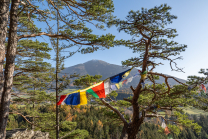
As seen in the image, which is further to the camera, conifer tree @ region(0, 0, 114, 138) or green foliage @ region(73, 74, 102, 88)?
green foliage @ region(73, 74, 102, 88)

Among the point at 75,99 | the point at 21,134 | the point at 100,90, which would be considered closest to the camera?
the point at 75,99

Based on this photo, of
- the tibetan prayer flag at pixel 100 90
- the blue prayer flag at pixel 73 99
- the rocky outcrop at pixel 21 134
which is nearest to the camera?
the blue prayer flag at pixel 73 99

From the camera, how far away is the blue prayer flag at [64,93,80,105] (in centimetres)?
321

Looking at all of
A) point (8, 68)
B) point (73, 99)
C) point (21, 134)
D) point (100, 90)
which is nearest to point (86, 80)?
point (100, 90)

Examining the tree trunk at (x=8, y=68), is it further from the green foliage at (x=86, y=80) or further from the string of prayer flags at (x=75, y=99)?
the green foliage at (x=86, y=80)

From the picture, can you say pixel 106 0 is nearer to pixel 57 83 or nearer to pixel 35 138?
pixel 57 83

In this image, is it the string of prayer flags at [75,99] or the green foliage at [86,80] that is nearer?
the string of prayer flags at [75,99]

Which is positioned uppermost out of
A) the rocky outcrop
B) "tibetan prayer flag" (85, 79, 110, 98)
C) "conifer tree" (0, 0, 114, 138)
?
"conifer tree" (0, 0, 114, 138)

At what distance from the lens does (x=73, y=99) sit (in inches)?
129

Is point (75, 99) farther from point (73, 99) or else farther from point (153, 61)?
point (153, 61)

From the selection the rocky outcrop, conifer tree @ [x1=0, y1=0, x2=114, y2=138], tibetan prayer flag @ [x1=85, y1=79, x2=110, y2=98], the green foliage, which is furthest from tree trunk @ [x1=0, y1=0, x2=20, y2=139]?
the rocky outcrop

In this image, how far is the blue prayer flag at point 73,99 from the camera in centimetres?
321

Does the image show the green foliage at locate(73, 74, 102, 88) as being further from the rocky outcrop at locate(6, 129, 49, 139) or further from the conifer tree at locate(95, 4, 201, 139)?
the rocky outcrop at locate(6, 129, 49, 139)

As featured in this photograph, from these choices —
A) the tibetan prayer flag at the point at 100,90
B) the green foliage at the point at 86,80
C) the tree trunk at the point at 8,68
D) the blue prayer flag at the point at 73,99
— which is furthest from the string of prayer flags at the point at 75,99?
the green foliage at the point at 86,80
